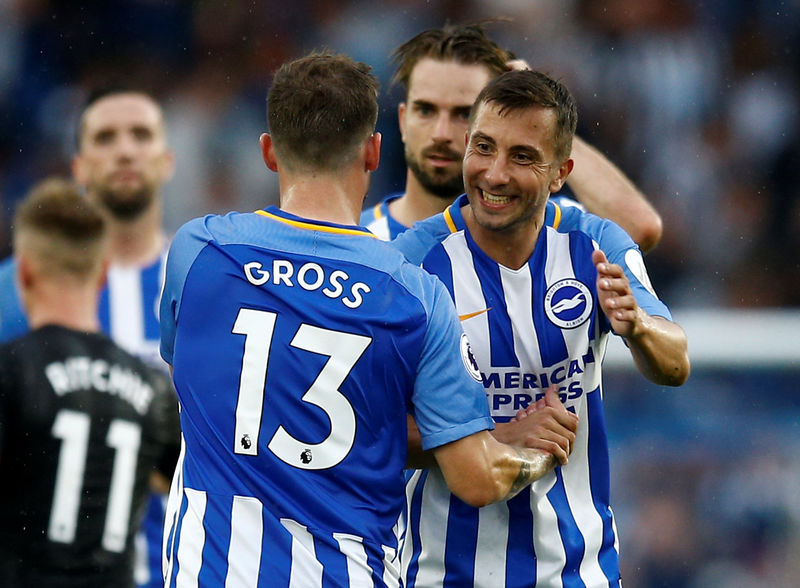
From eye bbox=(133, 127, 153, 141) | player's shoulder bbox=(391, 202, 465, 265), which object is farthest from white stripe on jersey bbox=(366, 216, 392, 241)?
eye bbox=(133, 127, 153, 141)

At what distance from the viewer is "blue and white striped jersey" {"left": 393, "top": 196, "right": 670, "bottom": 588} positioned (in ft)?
11.1

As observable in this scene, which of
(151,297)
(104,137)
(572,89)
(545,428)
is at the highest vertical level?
(572,89)

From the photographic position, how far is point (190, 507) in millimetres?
2918

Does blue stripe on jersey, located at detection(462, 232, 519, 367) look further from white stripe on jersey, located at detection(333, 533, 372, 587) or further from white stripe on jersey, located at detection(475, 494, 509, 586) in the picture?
white stripe on jersey, located at detection(333, 533, 372, 587)

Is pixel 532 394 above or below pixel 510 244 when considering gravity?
below

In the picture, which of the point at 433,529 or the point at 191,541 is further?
the point at 433,529

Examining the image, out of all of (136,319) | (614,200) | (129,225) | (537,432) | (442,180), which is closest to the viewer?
(537,432)

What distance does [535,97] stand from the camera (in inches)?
130

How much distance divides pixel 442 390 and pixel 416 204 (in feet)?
5.66

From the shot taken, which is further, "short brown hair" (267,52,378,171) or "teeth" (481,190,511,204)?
"teeth" (481,190,511,204)

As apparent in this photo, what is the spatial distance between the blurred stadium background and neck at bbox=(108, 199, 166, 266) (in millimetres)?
3106

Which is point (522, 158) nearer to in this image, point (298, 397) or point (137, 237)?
point (298, 397)

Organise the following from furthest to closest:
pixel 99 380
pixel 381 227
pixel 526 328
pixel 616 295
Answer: pixel 381 227 → pixel 99 380 → pixel 526 328 → pixel 616 295

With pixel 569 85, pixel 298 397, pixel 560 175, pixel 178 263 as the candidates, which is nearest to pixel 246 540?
pixel 298 397
